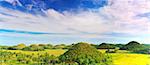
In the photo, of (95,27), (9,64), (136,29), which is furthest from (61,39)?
(136,29)

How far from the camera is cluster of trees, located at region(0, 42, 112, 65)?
2.27 meters

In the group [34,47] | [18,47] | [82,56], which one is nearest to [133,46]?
[82,56]

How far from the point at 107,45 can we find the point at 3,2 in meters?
0.81

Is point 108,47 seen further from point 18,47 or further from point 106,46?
point 18,47

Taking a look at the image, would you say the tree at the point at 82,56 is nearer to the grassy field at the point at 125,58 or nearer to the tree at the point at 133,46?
the grassy field at the point at 125,58

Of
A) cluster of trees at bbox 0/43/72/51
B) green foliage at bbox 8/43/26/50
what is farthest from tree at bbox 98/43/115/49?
green foliage at bbox 8/43/26/50

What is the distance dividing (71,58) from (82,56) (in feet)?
0.26

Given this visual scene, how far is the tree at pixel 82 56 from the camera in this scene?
2271 mm

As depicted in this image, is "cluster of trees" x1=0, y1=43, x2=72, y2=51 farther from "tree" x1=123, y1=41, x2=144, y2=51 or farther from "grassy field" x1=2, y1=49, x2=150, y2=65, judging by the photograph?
"tree" x1=123, y1=41, x2=144, y2=51

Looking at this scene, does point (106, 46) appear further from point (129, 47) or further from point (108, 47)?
point (129, 47)

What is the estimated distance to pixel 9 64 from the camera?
226 cm

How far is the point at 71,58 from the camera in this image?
2.28m

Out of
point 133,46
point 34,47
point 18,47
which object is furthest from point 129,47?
point 18,47

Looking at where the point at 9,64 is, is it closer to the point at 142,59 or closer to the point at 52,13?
the point at 52,13
